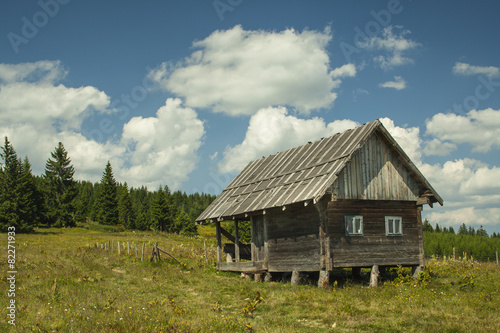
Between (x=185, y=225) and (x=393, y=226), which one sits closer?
(x=393, y=226)

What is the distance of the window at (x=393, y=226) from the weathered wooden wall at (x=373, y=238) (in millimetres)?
164

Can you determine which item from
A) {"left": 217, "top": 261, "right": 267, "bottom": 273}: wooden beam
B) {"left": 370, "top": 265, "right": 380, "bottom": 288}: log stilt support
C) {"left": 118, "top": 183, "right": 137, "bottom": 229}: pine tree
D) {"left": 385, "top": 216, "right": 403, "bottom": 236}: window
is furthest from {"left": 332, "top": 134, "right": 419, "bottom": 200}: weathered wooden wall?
{"left": 118, "top": 183, "right": 137, "bottom": 229}: pine tree

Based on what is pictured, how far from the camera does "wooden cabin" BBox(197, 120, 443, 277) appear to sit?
18578mm

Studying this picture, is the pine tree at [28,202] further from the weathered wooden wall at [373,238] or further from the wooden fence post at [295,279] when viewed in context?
the weathered wooden wall at [373,238]

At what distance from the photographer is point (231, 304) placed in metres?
15.9

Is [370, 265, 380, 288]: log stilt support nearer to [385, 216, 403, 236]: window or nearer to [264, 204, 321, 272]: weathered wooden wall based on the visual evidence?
[385, 216, 403, 236]: window

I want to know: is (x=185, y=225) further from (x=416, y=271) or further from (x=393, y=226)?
(x=393, y=226)

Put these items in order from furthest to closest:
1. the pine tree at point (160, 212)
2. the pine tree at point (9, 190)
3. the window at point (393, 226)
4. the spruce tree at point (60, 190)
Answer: the pine tree at point (160, 212)
the spruce tree at point (60, 190)
the pine tree at point (9, 190)
the window at point (393, 226)

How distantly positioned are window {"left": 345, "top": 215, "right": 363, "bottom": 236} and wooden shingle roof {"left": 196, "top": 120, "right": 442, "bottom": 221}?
8.04 feet

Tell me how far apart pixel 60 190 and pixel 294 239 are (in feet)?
227

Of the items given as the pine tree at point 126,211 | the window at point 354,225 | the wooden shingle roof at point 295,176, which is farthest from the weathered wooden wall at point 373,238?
the pine tree at point 126,211

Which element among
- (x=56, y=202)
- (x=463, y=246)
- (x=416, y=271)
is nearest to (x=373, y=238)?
(x=416, y=271)

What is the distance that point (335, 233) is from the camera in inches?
738

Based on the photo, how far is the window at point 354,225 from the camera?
62.7 feet
